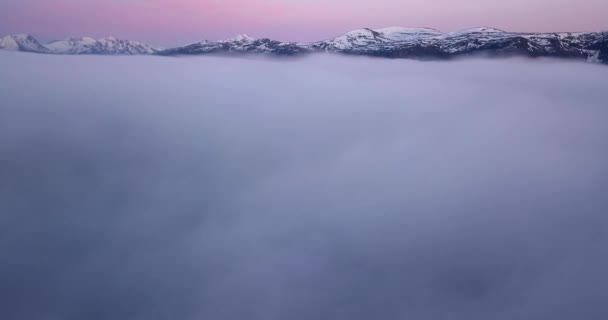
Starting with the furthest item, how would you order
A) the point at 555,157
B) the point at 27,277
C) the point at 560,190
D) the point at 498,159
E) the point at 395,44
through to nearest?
the point at 395,44 → the point at 498,159 → the point at 555,157 → the point at 560,190 → the point at 27,277

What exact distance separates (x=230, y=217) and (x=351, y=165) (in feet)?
136

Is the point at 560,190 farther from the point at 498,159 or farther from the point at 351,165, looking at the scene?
the point at 351,165

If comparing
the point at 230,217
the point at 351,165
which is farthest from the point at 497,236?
the point at 230,217

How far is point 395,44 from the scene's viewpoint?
19512cm

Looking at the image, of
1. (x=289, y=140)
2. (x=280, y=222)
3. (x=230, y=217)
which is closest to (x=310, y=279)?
(x=280, y=222)

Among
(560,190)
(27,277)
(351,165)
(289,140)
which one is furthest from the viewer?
(289,140)

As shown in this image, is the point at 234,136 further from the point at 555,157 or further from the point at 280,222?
the point at 555,157

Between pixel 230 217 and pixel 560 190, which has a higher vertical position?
pixel 560 190

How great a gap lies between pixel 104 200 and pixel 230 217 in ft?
116

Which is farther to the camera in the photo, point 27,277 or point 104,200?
point 104,200

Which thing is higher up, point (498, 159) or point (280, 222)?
point (498, 159)

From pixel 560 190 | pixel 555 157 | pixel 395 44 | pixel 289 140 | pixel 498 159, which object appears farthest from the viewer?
pixel 395 44

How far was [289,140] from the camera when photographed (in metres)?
132

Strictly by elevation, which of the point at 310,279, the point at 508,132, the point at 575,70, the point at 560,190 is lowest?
the point at 310,279
